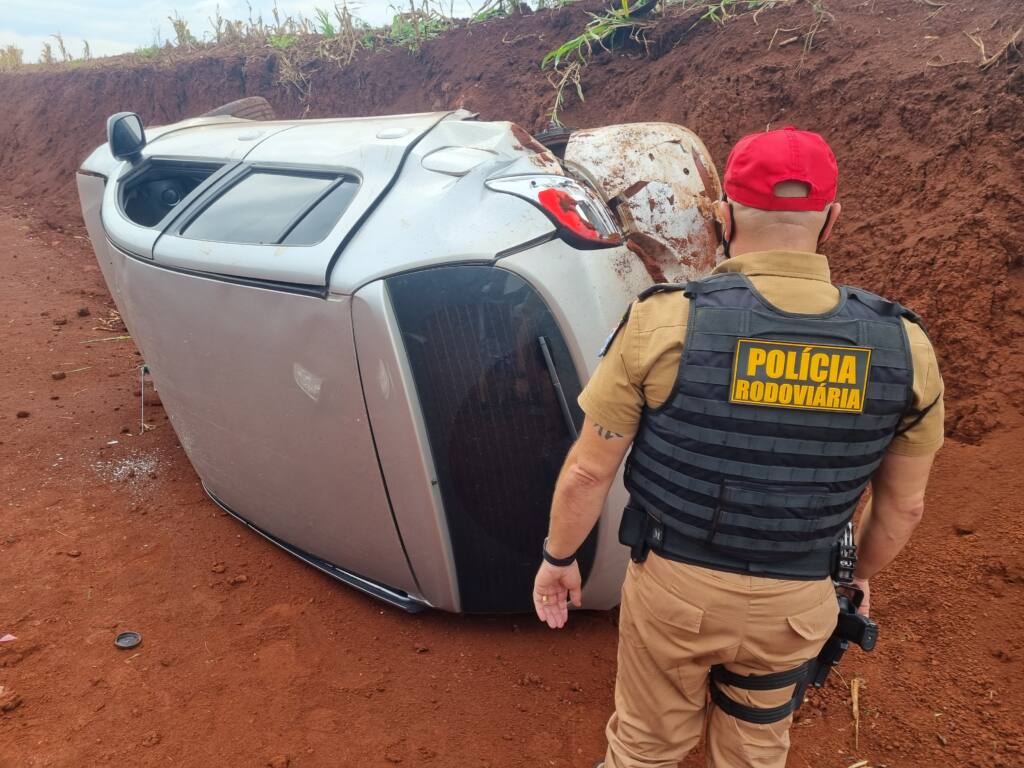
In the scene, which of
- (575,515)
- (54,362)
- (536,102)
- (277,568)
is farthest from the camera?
(536,102)

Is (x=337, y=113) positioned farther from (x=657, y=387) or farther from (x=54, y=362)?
(x=657, y=387)

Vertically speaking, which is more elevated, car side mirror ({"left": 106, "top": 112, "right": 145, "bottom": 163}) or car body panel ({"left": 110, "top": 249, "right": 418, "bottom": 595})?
car side mirror ({"left": 106, "top": 112, "right": 145, "bottom": 163})

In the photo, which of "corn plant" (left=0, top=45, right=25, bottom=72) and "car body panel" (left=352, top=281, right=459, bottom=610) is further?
"corn plant" (left=0, top=45, right=25, bottom=72)

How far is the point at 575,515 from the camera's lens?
5.47 feet

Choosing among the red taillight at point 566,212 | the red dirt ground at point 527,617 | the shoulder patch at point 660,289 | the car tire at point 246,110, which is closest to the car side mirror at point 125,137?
the car tire at point 246,110

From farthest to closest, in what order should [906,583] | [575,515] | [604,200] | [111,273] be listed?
[111,273]
[906,583]
[604,200]
[575,515]

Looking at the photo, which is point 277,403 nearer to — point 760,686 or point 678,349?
point 678,349

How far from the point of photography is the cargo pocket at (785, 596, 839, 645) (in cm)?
164

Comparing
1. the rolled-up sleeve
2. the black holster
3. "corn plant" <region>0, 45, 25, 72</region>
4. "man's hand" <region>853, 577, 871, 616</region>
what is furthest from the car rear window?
"corn plant" <region>0, 45, 25, 72</region>

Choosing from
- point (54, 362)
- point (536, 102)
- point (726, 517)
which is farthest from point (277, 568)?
point (536, 102)

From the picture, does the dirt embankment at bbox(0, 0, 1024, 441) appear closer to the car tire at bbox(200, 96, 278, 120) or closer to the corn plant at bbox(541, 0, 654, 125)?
the corn plant at bbox(541, 0, 654, 125)

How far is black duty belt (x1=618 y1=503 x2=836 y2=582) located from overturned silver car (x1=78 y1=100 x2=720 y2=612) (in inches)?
22.3

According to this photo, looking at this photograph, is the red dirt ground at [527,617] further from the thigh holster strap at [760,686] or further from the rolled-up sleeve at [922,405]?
the rolled-up sleeve at [922,405]

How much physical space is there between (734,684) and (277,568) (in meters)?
2.05
